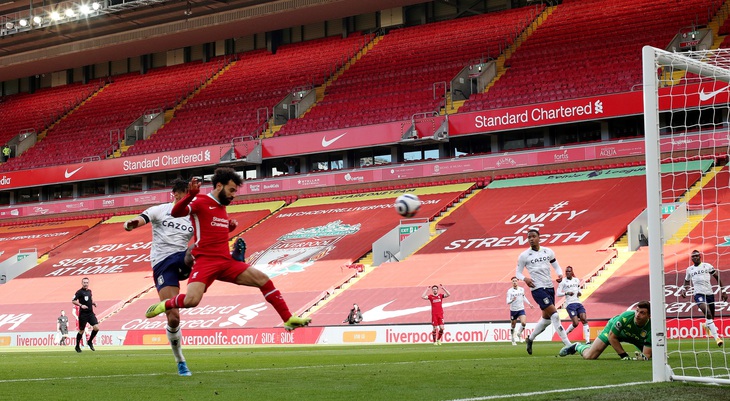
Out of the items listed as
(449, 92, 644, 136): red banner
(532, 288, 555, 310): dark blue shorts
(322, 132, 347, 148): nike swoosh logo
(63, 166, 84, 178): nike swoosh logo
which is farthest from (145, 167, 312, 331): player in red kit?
(63, 166, 84, 178): nike swoosh logo

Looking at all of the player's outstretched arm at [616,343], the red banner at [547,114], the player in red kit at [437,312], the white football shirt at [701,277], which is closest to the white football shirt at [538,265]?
the player's outstretched arm at [616,343]

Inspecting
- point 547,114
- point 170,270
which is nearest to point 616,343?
point 170,270

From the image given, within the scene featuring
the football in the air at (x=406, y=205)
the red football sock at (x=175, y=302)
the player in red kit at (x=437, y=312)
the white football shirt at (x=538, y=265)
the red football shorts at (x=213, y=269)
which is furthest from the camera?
the player in red kit at (x=437, y=312)

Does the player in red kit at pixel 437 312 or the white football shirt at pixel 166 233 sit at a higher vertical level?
the white football shirt at pixel 166 233

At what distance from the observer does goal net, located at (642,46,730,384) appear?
959cm

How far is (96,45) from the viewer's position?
183 ft

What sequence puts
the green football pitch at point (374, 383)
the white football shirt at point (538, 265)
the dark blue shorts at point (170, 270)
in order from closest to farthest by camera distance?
the green football pitch at point (374, 383) → the dark blue shorts at point (170, 270) → the white football shirt at point (538, 265)

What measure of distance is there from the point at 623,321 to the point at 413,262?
2298 centimetres

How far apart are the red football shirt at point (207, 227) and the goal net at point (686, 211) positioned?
476 centimetres

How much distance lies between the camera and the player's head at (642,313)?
12.4 m

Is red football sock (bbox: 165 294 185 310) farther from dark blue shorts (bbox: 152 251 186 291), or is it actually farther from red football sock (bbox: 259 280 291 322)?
dark blue shorts (bbox: 152 251 186 291)

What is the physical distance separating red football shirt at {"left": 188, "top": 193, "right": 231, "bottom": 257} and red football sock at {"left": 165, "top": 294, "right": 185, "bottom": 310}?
558 mm

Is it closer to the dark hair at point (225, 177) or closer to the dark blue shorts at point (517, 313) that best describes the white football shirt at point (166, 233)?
the dark hair at point (225, 177)

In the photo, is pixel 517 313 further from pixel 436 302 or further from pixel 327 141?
pixel 327 141
